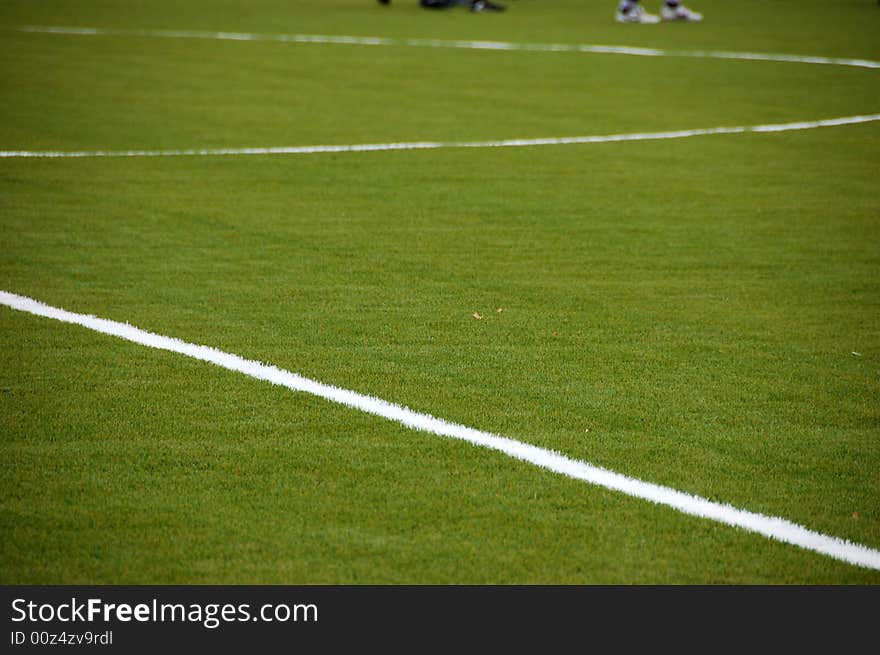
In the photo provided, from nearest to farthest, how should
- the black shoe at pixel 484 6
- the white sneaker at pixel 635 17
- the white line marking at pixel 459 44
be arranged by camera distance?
the white line marking at pixel 459 44 < the white sneaker at pixel 635 17 < the black shoe at pixel 484 6

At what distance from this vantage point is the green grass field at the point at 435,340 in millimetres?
3439

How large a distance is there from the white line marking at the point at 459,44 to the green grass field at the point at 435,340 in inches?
149

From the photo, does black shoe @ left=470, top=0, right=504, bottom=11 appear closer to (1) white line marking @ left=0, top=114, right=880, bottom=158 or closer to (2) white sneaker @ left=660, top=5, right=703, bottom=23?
(2) white sneaker @ left=660, top=5, right=703, bottom=23

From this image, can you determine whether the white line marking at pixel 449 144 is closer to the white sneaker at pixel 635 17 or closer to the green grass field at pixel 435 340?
the green grass field at pixel 435 340

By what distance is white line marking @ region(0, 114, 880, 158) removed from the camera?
8.95 metres

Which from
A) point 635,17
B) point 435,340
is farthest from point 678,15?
point 435,340

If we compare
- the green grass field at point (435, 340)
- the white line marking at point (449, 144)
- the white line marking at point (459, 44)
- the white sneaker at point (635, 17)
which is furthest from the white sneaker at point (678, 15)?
the white line marking at point (449, 144)

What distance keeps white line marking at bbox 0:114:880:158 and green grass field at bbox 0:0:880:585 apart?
0.62ft

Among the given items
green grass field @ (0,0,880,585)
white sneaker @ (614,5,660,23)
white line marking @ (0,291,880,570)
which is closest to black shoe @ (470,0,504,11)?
white sneaker @ (614,5,660,23)

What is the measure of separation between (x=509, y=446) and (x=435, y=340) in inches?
44.3

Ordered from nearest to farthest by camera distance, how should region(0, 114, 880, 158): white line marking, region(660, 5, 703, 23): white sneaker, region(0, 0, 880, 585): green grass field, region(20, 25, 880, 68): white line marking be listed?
region(0, 0, 880, 585): green grass field
region(0, 114, 880, 158): white line marking
region(20, 25, 880, 68): white line marking
region(660, 5, 703, 23): white sneaker

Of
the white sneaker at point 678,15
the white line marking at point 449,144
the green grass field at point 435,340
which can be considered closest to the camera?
the green grass field at point 435,340

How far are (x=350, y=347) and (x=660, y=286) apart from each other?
1757mm
